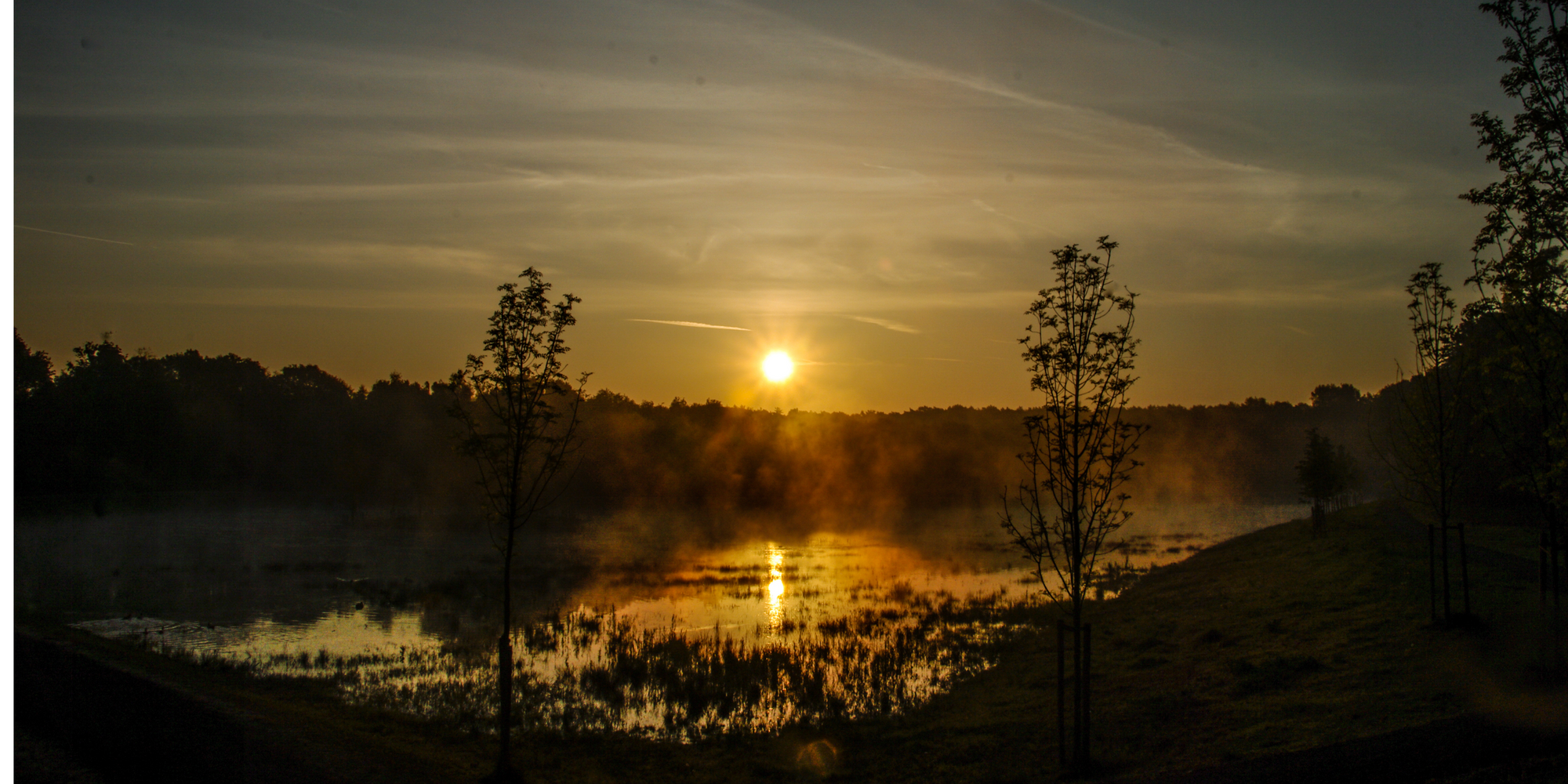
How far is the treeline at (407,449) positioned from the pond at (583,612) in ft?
94.4

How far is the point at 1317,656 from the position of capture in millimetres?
16781

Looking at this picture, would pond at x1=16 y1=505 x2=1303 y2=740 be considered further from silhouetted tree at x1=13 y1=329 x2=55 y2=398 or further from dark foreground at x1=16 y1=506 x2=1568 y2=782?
silhouetted tree at x1=13 y1=329 x2=55 y2=398

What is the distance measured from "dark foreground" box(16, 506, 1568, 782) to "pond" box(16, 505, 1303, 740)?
194 centimetres

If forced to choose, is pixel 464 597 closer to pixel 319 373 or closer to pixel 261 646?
pixel 261 646

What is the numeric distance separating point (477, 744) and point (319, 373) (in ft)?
545

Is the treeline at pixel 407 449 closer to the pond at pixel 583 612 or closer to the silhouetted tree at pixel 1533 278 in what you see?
the pond at pixel 583 612

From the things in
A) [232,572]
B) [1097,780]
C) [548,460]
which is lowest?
[232,572]

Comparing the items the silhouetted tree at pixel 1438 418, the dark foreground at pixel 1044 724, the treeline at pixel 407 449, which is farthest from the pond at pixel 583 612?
the treeline at pixel 407 449

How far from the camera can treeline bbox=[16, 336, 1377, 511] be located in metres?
92.4

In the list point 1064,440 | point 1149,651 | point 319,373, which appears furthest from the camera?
point 319,373

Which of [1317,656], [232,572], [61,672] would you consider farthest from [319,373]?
[1317,656]

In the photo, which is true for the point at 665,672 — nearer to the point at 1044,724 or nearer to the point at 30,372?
the point at 1044,724

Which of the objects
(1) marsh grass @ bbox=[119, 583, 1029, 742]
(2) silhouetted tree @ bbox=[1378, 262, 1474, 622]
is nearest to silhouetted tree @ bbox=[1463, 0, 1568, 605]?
(2) silhouetted tree @ bbox=[1378, 262, 1474, 622]

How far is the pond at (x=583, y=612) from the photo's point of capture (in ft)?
63.7
